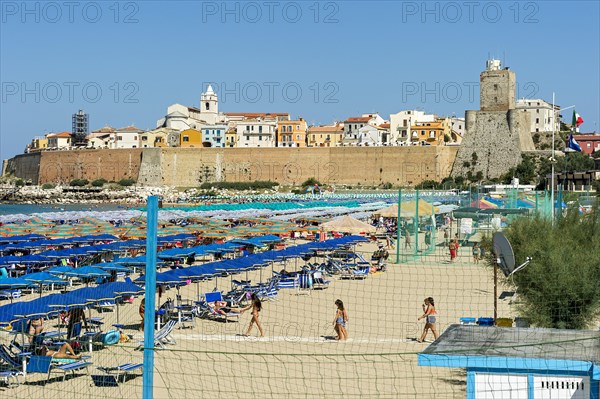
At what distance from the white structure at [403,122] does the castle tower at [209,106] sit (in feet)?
60.1

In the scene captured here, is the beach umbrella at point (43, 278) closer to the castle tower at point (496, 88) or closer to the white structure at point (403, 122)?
the castle tower at point (496, 88)

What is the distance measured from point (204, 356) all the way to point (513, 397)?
5131 millimetres

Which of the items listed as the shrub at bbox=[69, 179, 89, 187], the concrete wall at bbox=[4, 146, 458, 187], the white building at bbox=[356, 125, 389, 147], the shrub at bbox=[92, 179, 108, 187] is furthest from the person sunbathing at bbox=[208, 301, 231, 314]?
the shrub at bbox=[69, 179, 89, 187]

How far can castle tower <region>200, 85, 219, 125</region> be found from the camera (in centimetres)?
8975

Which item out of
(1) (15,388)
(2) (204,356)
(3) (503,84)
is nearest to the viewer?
(1) (15,388)

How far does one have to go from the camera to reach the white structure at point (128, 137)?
8669 centimetres

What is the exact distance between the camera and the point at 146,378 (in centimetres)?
623

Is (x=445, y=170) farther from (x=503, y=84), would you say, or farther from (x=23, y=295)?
(x=23, y=295)

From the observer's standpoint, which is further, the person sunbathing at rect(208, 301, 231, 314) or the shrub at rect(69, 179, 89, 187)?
the shrub at rect(69, 179, 89, 187)

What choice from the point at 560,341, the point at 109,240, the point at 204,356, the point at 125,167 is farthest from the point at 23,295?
the point at 125,167

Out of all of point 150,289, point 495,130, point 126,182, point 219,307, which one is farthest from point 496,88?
point 150,289

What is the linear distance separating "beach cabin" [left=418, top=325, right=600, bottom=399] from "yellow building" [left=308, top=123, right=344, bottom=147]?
76.8m

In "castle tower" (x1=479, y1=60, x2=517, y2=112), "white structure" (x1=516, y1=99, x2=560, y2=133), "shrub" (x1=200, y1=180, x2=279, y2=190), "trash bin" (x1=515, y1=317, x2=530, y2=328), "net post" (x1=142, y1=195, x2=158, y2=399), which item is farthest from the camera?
"white structure" (x1=516, y1=99, x2=560, y2=133)

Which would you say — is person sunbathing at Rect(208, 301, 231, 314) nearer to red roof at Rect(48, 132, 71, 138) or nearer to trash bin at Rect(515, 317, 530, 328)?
trash bin at Rect(515, 317, 530, 328)
